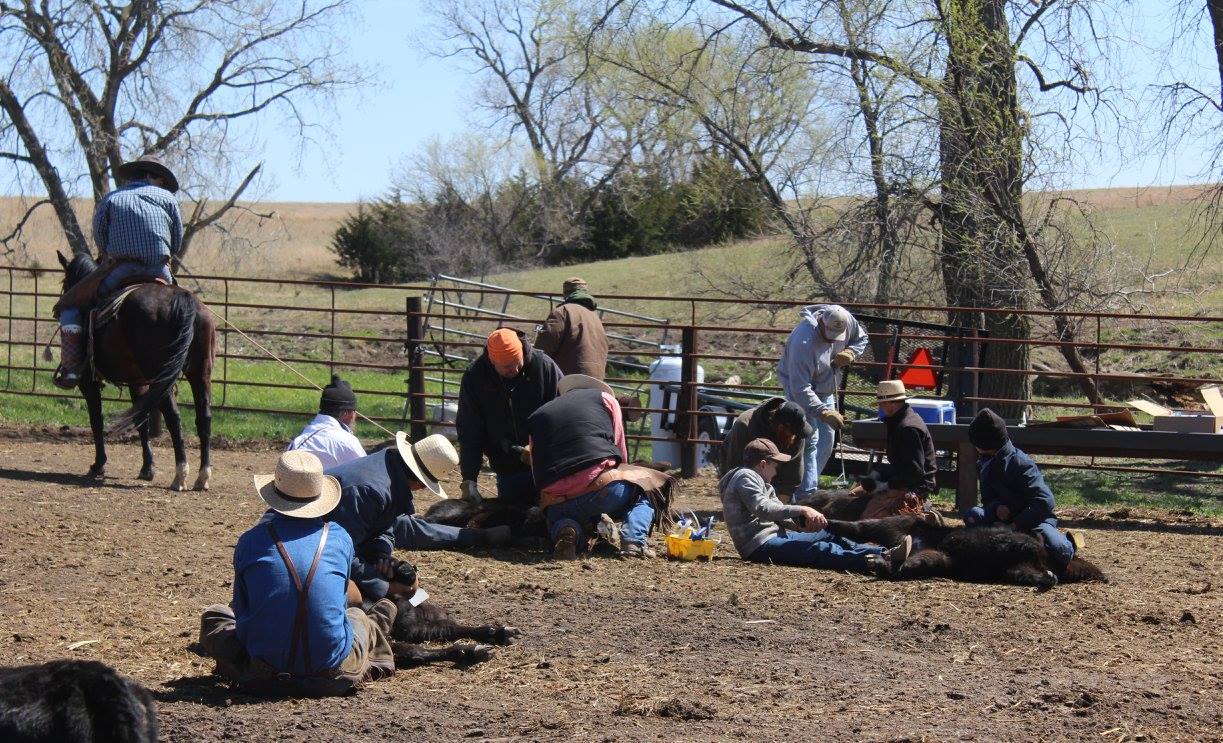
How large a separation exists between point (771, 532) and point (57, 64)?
1467cm

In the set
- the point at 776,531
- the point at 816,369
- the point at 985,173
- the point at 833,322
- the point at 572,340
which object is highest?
the point at 985,173

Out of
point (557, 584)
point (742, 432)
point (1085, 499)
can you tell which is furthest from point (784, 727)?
point (1085, 499)

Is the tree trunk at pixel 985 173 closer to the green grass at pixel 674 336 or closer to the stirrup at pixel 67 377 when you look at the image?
the green grass at pixel 674 336

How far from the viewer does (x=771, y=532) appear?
7.49 m

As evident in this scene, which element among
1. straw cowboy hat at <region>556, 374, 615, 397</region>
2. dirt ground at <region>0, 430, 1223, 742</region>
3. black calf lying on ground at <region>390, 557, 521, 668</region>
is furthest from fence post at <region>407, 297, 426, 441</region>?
black calf lying on ground at <region>390, 557, 521, 668</region>

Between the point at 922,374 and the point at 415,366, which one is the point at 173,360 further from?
the point at 922,374

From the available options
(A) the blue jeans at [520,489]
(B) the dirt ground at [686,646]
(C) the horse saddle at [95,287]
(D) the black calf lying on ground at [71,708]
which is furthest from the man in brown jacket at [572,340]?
(D) the black calf lying on ground at [71,708]

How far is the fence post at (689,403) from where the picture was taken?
38.8 feet

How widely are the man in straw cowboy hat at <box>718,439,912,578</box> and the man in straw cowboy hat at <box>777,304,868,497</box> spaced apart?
1688mm

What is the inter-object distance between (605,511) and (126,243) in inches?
169

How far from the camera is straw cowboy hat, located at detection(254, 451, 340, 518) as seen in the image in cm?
452

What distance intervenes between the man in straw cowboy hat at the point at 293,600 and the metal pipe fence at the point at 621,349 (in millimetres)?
5407

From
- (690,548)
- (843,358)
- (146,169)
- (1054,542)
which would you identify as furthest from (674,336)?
(1054,542)

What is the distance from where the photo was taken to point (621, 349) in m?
18.8
